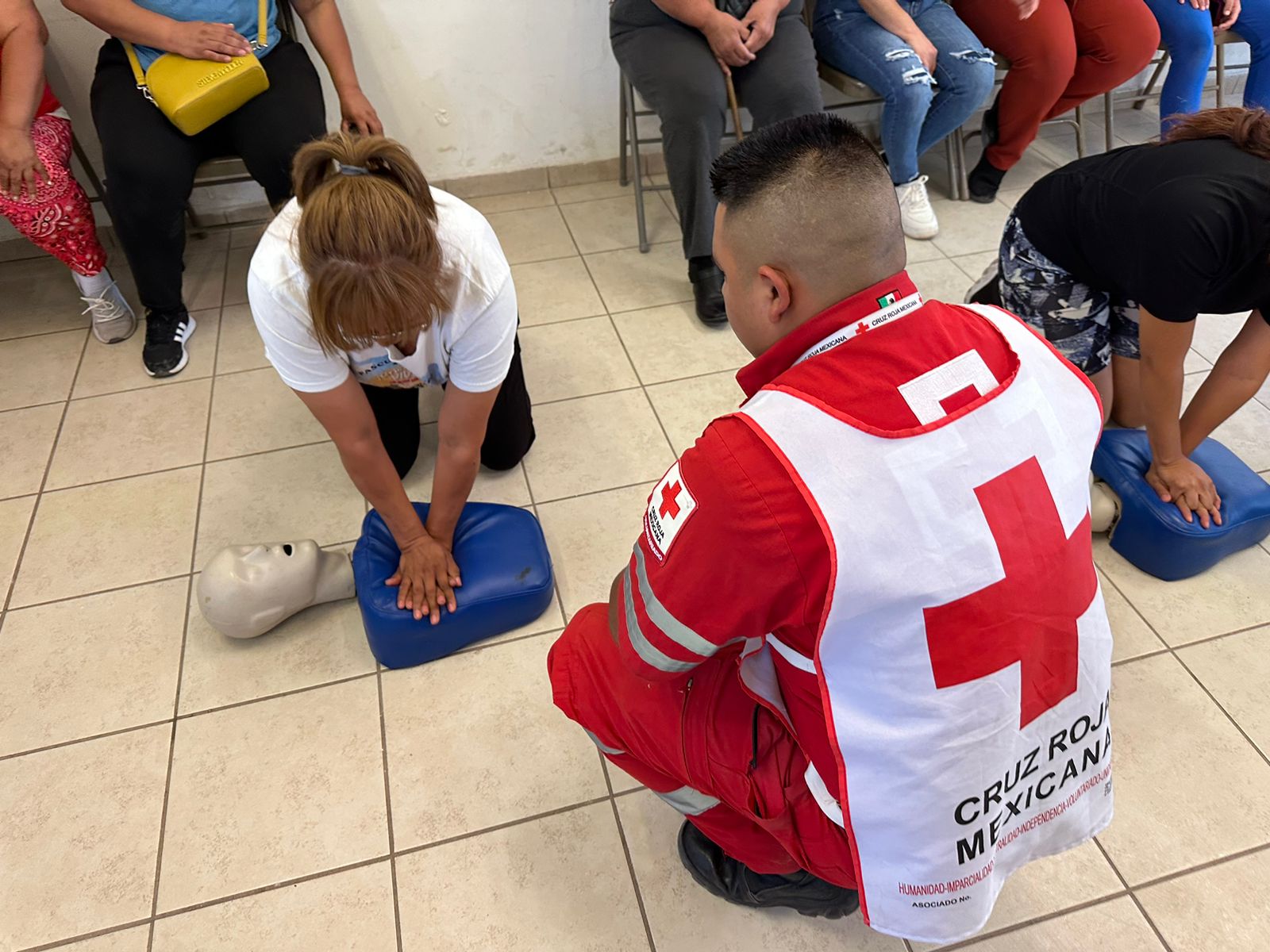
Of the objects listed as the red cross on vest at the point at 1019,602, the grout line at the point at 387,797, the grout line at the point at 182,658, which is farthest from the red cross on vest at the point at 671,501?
the grout line at the point at 182,658

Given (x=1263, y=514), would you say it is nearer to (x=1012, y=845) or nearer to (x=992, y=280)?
(x=992, y=280)

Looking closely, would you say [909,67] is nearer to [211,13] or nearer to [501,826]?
[211,13]

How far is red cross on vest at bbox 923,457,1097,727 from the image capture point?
0.70 meters

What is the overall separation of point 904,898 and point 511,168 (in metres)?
2.64

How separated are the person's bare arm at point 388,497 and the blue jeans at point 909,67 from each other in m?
1.84

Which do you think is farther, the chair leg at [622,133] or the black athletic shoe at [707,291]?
the chair leg at [622,133]

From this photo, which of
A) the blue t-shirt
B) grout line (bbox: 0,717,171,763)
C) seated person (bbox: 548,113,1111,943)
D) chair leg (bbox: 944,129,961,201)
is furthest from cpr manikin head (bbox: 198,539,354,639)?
chair leg (bbox: 944,129,961,201)

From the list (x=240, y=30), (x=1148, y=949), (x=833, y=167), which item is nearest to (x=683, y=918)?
(x=1148, y=949)

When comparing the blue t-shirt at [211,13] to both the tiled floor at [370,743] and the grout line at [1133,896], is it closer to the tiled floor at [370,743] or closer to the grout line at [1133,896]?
the tiled floor at [370,743]

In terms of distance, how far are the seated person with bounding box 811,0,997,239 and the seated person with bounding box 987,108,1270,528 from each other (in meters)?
0.88

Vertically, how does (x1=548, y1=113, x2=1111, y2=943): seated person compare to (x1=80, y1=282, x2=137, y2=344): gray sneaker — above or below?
above

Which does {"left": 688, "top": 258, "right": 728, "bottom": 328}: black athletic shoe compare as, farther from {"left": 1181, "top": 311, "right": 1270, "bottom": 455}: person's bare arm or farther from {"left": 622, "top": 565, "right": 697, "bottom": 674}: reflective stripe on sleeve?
{"left": 622, "top": 565, "right": 697, "bottom": 674}: reflective stripe on sleeve

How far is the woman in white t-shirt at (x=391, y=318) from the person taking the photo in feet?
3.29

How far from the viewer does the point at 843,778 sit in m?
0.78
